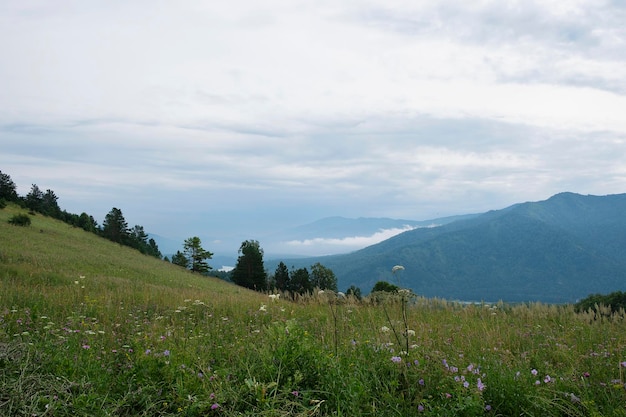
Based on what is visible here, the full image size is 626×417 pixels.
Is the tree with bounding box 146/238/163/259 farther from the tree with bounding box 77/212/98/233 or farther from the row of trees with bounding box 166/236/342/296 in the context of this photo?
the tree with bounding box 77/212/98/233

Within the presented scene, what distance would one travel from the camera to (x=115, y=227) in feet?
246

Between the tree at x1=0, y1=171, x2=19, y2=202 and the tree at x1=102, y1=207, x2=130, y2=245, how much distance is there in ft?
42.9

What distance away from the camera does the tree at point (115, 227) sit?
73.5 meters

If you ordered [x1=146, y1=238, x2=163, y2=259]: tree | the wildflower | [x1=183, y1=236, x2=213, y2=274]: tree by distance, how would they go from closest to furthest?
the wildflower → [x1=183, y1=236, x2=213, y2=274]: tree → [x1=146, y1=238, x2=163, y2=259]: tree

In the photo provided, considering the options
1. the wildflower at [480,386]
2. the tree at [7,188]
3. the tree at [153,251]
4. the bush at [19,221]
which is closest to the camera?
the wildflower at [480,386]

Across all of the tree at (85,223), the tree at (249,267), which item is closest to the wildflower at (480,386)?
the tree at (249,267)

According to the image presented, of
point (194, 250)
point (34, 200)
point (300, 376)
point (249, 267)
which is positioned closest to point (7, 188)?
point (34, 200)

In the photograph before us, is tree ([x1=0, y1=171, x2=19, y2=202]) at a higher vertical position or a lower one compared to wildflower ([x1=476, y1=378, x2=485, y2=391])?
higher

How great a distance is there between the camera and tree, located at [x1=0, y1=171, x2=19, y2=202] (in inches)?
2630

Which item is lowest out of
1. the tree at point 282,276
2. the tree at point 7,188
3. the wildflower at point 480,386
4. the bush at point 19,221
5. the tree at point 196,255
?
the tree at point 282,276

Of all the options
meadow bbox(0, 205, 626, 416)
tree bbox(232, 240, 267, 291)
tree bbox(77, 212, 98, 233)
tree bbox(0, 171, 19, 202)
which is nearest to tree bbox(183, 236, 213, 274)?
tree bbox(232, 240, 267, 291)

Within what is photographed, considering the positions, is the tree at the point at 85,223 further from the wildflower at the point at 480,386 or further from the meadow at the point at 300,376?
the wildflower at the point at 480,386

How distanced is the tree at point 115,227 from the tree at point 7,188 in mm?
13084

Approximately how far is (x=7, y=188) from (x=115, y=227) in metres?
15.9
